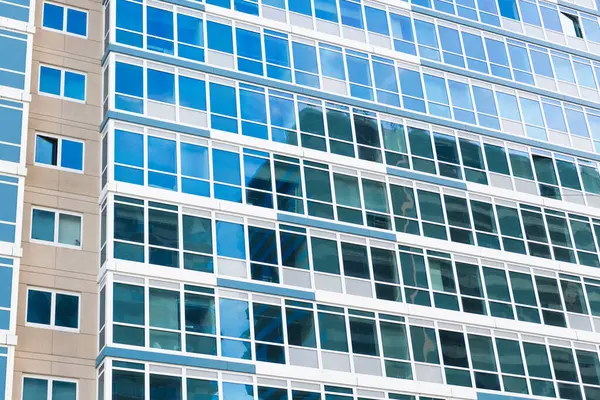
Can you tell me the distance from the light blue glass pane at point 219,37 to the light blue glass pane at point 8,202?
30.5ft

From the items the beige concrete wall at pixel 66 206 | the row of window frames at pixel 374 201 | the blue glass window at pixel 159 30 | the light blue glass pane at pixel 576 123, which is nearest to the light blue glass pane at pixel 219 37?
the blue glass window at pixel 159 30

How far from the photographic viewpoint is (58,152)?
3375cm

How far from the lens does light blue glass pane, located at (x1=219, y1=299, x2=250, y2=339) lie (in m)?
31.8

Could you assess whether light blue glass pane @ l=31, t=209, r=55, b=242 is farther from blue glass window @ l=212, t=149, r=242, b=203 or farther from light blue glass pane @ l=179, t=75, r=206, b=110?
light blue glass pane @ l=179, t=75, r=206, b=110

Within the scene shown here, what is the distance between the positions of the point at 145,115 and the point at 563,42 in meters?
Answer: 19.5

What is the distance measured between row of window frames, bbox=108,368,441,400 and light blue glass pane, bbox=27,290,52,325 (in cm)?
249

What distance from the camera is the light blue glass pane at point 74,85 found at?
115 ft

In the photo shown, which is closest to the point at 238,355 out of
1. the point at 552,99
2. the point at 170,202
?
the point at 170,202

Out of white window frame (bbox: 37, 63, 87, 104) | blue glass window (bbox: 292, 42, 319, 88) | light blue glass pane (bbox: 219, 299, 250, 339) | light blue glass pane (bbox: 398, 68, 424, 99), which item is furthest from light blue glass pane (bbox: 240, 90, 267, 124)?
light blue glass pane (bbox: 219, 299, 250, 339)

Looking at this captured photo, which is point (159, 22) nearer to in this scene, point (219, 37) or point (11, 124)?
point (219, 37)

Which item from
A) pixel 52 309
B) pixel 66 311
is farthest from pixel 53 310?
pixel 66 311

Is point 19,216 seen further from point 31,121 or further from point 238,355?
point 238,355

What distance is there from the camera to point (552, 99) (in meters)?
43.1

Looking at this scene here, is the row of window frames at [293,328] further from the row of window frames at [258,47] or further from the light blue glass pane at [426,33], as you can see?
the light blue glass pane at [426,33]
